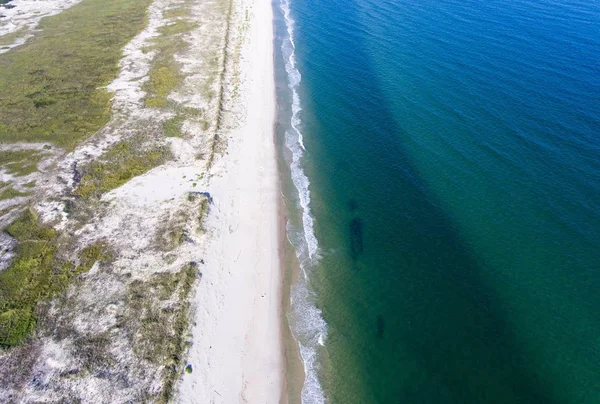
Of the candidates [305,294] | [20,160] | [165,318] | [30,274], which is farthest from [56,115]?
[305,294]

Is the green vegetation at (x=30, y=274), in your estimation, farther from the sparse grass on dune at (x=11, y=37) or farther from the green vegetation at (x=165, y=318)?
the sparse grass on dune at (x=11, y=37)

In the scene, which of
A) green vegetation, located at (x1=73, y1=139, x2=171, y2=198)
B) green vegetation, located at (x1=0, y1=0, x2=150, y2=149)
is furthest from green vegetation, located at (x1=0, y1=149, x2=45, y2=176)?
green vegetation, located at (x1=73, y1=139, x2=171, y2=198)

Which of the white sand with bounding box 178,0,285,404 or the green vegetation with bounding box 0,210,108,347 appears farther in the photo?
the green vegetation with bounding box 0,210,108,347

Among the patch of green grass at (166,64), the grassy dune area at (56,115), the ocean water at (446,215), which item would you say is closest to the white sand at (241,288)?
the ocean water at (446,215)

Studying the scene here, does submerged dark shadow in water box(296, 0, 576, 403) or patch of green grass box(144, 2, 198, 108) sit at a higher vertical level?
patch of green grass box(144, 2, 198, 108)

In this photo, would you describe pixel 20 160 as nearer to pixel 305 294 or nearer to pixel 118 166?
pixel 118 166

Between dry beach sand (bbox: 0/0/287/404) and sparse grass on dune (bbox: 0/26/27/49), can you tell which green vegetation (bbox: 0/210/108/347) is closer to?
dry beach sand (bbox: 0/0/287/404)
